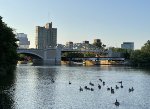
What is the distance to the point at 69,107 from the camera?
49.9m

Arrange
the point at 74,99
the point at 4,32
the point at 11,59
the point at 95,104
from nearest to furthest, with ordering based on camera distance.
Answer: the point at 95,104 → the point at 74,99 → the point at 4,32 → the point at 11,59

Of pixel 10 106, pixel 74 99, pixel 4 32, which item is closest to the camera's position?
pixel 10 106

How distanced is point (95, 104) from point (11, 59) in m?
55.5

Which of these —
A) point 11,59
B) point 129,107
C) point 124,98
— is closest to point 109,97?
point 124,98

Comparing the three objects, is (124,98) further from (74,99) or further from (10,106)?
(10,106)

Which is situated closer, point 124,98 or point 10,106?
point 10,106

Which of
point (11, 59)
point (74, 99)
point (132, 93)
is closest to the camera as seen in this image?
point (74, 99)

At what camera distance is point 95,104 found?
52.7 meters

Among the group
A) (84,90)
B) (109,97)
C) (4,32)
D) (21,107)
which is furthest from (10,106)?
(4,32)

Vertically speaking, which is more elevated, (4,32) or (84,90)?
Result: (4,32)

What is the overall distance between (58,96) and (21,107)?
37.3 ft

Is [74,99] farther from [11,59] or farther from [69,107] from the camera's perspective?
[11,59]

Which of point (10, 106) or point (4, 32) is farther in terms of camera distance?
point (4, 32)

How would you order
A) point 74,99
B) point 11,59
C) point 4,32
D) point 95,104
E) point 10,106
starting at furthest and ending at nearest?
1. point 11,59
2. point 4,32
3. point 74,99
4. point 95,104
5. point 10,106
